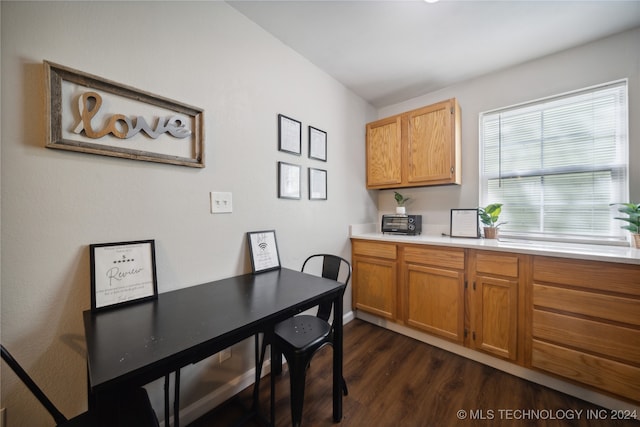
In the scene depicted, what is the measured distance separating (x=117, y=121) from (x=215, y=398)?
1636 millimetres

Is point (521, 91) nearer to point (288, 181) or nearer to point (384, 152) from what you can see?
point (384, 152)

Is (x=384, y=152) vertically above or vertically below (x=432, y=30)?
below

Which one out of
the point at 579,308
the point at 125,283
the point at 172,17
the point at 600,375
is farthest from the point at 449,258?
the point at 172,17

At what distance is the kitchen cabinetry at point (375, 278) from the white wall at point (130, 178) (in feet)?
2.48

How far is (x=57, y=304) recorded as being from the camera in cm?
96


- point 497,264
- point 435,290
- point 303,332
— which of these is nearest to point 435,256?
point 435,290

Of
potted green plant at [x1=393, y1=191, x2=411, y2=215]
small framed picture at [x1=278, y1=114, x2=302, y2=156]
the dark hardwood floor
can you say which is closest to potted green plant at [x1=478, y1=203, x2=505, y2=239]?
potted green plant at [x1=393, y1=191, x2=411, y2=215]

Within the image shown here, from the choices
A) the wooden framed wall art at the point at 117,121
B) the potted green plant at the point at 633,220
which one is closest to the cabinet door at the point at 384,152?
the potted green plant at the point at 633,220

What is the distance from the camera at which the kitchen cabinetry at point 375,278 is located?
222 centimetres

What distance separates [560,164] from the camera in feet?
6.48

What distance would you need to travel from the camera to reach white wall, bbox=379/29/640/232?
5.56 feet

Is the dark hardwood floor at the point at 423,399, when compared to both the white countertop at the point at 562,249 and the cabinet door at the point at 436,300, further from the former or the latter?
the white countertop at the point at 562,249

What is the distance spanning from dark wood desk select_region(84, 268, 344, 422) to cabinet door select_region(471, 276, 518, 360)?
4.01ft

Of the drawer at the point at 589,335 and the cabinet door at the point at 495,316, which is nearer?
the drawer at the point at 589,335
